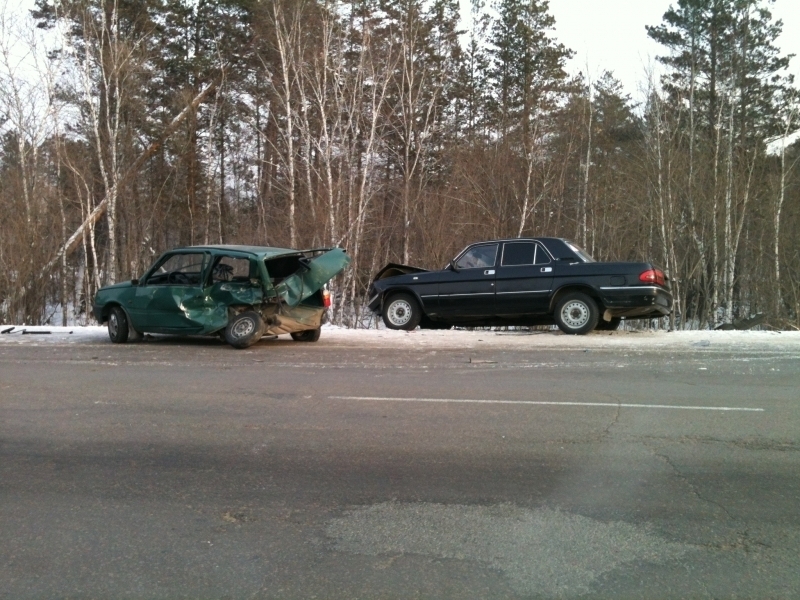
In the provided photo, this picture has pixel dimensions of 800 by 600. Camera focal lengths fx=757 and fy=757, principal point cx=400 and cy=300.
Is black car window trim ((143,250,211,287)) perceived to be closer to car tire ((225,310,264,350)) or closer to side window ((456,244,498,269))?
car tire ((225,310,264,350))

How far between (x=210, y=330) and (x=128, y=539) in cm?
846

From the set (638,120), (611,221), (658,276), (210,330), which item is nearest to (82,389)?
(210,330)

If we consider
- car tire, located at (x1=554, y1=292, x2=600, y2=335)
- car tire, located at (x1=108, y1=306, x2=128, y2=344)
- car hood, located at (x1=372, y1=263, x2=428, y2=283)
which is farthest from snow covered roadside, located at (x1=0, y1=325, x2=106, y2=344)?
car tire, located at (x1=554, y1=292, x2=600, y2=335)

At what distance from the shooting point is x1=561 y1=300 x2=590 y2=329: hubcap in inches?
549

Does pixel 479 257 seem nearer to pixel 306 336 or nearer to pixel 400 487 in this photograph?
pixel 306 336

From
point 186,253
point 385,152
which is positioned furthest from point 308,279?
point 385,152

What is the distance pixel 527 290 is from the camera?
14211 millimetres

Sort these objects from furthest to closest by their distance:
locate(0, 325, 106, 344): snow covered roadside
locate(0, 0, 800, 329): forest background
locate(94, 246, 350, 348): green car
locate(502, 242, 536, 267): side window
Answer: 1. locate(0, 0, 800, 329): forest background
2. locate(0, 325, 106, 344): snow covered roadside
3. locate(502, 242, 536, 267): side window
4. locate(94, 246, 350, 348): green car

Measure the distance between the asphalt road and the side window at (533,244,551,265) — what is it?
4817 millimetres

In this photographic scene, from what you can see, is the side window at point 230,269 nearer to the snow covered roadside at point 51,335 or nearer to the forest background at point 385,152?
the snow covered roadside at point 51,335

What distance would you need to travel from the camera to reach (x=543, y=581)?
3.88m

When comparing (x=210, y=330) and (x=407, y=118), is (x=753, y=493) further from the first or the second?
(x=407, y=118)

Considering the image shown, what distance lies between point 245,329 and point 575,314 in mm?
5999

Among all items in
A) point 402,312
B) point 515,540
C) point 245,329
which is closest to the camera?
point 515,540
